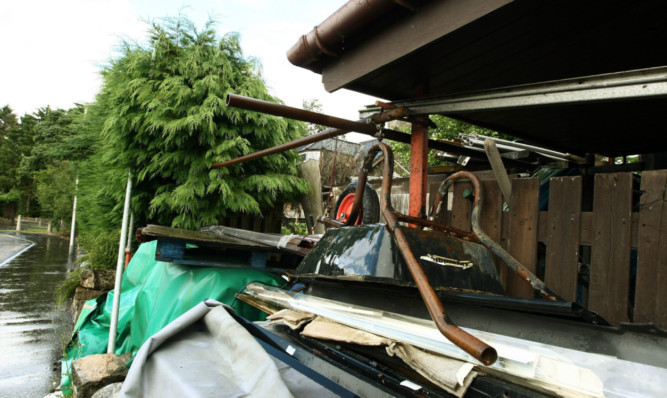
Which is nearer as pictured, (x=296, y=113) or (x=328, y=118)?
(x=296, y=113)

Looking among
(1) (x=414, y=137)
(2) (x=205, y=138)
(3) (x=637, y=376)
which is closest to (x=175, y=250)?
(2) (x=205, y=138)

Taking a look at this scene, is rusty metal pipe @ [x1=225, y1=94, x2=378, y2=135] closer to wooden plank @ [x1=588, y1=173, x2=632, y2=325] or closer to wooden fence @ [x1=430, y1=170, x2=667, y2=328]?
wooden fence @ [x1=430, y1=170, x2=667, y2=328]

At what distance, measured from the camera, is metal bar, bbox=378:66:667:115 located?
4.74 feet

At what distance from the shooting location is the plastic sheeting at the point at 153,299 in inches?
140

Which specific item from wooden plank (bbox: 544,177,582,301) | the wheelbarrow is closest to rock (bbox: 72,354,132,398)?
the wheelbarrow

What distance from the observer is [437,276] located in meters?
1.89

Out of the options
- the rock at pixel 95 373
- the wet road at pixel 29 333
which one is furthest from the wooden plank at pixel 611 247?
the wet road at pixel 29 333

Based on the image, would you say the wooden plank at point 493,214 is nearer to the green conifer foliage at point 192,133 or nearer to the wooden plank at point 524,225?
the wooden plank at point 524,225

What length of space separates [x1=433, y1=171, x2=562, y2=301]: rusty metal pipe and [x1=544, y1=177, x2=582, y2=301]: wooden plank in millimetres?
197

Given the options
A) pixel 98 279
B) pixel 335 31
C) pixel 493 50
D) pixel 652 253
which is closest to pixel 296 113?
pixel 335 31

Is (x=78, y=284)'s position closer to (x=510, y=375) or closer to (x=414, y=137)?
(x=414, y=137)

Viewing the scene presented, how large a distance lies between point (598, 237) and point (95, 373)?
169 inches

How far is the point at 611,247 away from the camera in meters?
2.09

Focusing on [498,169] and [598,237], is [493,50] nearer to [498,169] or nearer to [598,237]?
[498,169]
